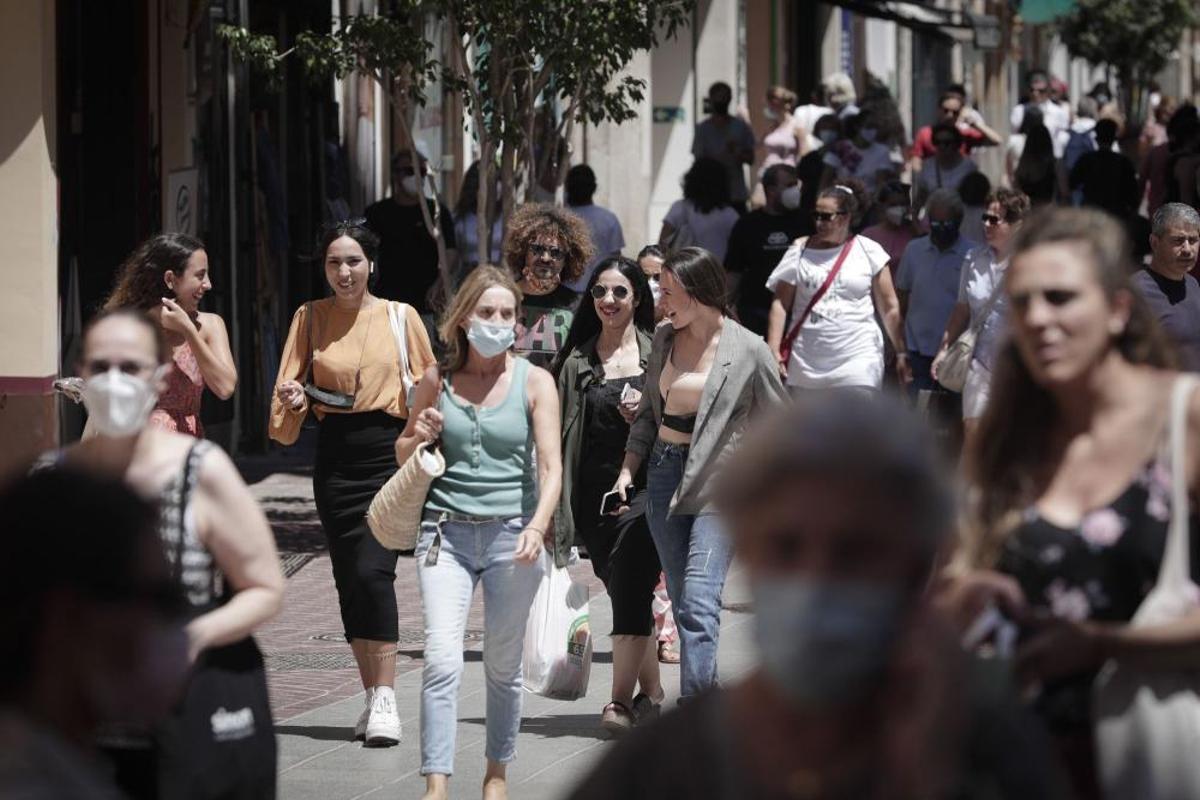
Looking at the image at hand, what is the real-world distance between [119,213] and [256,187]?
8.52ft

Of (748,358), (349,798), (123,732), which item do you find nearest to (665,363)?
(748,358)

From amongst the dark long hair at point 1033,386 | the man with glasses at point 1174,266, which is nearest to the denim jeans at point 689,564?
the man with glasses at point 1174,266

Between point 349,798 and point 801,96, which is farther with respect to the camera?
point 801,96

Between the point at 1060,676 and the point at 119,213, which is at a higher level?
the point at 119,213

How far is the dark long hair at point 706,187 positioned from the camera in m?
16.0

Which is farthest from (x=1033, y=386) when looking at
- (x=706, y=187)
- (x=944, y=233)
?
(x=706, y=187)

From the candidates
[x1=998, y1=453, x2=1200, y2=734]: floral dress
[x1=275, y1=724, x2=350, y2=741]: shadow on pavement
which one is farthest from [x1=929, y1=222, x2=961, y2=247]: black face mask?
[x1=998, y1=453, x2=1200, y2=734]: floral dress

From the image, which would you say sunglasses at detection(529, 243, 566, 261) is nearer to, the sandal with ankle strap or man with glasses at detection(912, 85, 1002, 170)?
the sandal with ankle strap

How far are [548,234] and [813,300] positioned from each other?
2458 mm

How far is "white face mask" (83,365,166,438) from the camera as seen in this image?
4566mm

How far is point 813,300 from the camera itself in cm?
1194

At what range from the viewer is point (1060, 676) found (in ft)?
11.8

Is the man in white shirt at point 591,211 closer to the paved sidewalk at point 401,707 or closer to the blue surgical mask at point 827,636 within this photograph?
the paved sidewalk at point 401,707

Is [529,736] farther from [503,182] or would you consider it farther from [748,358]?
[503,182]
